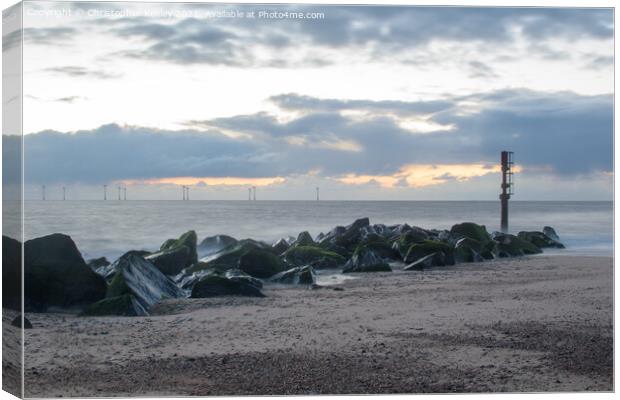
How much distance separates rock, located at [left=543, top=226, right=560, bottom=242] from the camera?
387 inches

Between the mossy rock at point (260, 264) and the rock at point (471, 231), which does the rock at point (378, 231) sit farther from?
the mossy rock at point (260, 264)

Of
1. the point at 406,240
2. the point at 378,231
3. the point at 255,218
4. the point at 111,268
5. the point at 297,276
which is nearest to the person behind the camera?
the point at 255,218

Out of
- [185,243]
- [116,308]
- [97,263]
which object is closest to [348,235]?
[185,243]

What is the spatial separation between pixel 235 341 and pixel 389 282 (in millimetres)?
3040

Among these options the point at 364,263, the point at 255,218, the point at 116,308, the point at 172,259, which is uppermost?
the point at 255,218

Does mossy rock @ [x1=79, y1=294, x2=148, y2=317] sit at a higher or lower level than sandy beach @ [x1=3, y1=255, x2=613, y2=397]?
higher

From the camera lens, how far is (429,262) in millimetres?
11461

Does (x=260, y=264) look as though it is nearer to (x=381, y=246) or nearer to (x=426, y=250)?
(x=381, y=246)

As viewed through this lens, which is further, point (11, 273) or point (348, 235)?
→ point (348, 235)

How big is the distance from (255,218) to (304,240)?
233cm

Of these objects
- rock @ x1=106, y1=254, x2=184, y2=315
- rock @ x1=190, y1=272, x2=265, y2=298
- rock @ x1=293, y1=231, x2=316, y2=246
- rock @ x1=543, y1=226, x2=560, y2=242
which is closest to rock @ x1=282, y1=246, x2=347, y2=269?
rock @ x1=293, y1=231, x2=316, y2=246

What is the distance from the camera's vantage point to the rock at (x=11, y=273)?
7441 millimetres

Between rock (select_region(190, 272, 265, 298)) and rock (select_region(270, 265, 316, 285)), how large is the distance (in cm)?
78

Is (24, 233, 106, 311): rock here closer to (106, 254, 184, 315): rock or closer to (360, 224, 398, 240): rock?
(106, 254, 184, 315): rock
